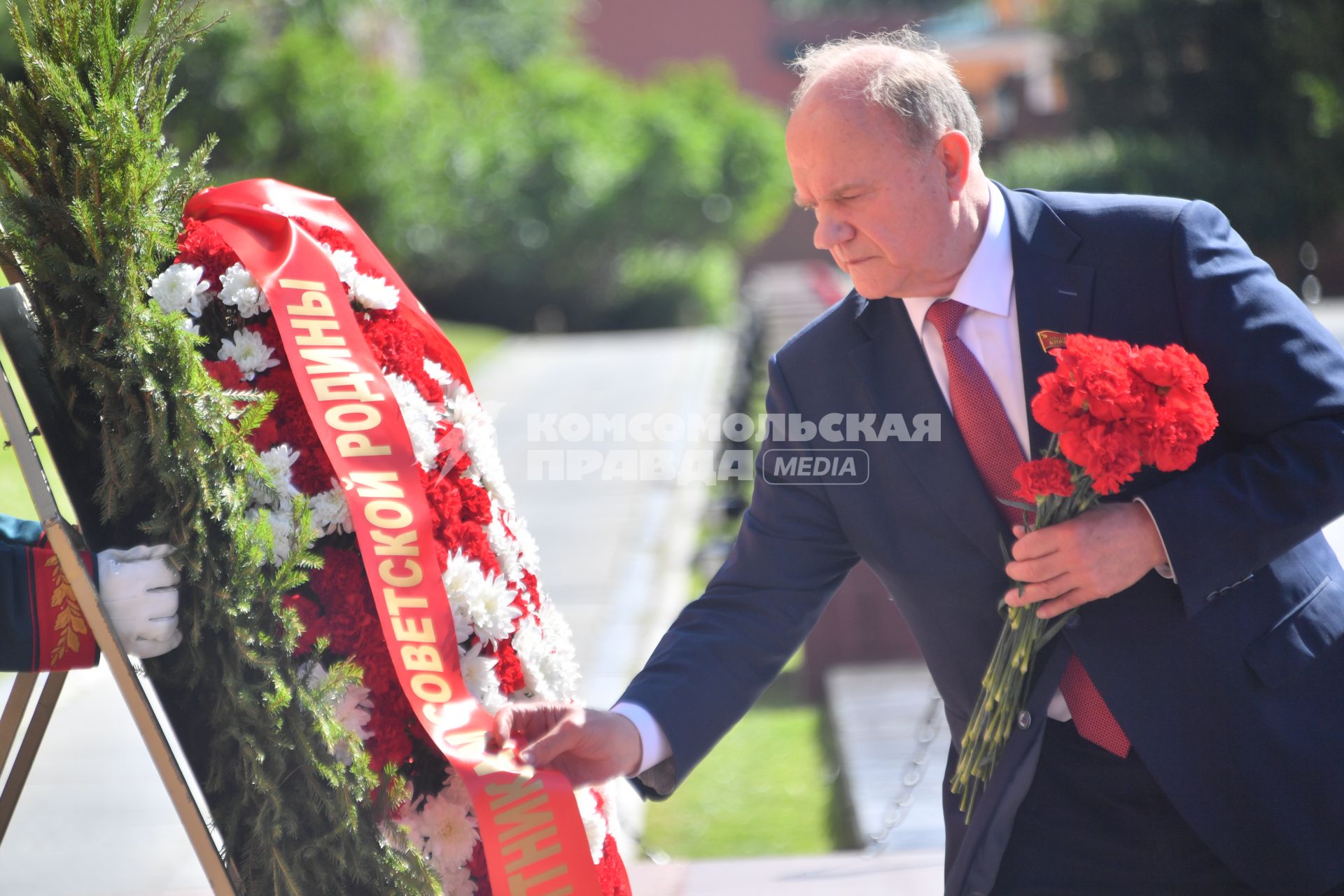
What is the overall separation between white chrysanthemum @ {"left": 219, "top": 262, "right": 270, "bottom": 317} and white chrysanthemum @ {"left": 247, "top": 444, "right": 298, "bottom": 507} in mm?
241

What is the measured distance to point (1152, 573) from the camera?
78.7 inches

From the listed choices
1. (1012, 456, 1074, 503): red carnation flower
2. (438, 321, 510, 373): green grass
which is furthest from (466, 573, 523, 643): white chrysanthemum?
(438, 321, 510, 373): green grass

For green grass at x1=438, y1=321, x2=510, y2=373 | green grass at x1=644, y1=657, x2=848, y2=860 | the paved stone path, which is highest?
green grass at x1=644, y1=657, x2=848, y2=860

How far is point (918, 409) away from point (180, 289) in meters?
1.22

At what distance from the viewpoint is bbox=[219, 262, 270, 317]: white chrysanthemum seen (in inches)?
84.0

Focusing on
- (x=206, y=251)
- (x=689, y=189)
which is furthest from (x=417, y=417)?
(x=689, y=189)

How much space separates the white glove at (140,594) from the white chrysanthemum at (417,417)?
0.47 m

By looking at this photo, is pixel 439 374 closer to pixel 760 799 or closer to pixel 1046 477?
pixel 1046 477

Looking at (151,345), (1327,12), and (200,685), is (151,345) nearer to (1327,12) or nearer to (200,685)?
(200,685)

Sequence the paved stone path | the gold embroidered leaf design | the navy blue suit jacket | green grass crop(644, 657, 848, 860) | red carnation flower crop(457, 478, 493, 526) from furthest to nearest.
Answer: the paved stone path < green grass crop(644, 657, 848, 860) < red carnation flower crop(457, 478, 493, 526) < the gold embroidered leaf design < the navy blue suit jacket

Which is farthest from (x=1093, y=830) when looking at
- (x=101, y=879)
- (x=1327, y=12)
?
(x=1327, y=12)

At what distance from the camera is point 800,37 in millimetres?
39062

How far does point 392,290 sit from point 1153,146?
22.2 m

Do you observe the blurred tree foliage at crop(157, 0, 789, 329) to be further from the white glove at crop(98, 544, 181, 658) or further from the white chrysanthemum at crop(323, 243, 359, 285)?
the white glove at crop(98, 544, 181, 658)
